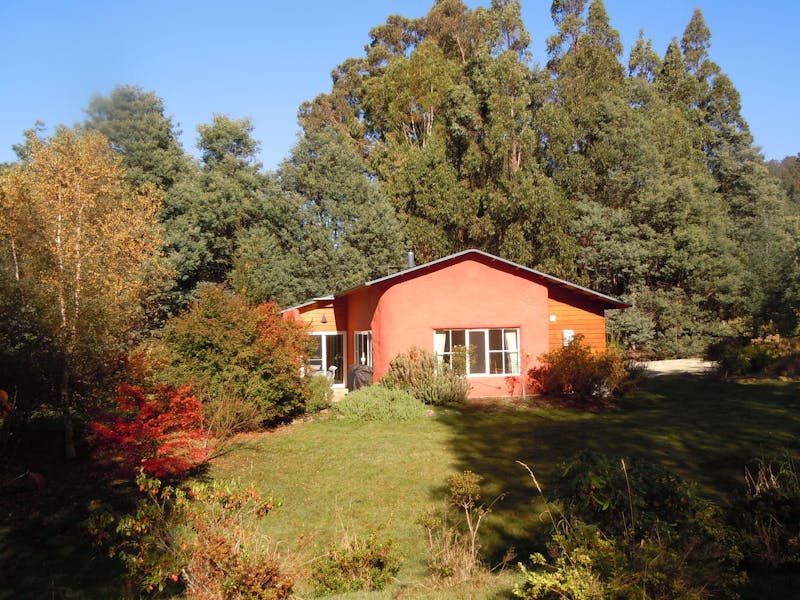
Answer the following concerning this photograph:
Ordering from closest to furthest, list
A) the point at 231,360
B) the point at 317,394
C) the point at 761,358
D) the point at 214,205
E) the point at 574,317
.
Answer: the point at 231,360 < the point at 317,394 < the point at 574,317 < the point at 761,358 < the point at 214,205

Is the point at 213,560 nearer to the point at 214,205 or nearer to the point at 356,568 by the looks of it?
the point at 356,568

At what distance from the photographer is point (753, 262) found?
3331cm

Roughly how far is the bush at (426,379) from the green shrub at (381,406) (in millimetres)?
567

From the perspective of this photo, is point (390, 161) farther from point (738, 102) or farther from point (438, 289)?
point (738, 102)

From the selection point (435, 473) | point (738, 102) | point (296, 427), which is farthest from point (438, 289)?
point (738, 102)

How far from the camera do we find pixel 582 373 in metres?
17.6

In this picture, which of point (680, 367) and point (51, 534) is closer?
point (51, 534)

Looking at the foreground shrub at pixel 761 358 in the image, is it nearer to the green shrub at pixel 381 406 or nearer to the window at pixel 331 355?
the green shrub at pixel 381 406

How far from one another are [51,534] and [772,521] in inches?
328

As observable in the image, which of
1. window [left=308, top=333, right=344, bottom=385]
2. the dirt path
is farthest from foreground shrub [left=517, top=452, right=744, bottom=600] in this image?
the dirt path

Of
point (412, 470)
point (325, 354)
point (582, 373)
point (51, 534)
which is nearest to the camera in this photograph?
point (51, 534)

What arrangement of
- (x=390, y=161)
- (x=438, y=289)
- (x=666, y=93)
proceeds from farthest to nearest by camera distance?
(x=666, y=93) < (x=390, y=161) < (x=438, y=289)

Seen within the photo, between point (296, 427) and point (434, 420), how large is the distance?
345cm

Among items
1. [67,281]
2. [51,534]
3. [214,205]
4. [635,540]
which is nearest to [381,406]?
[67,281]
